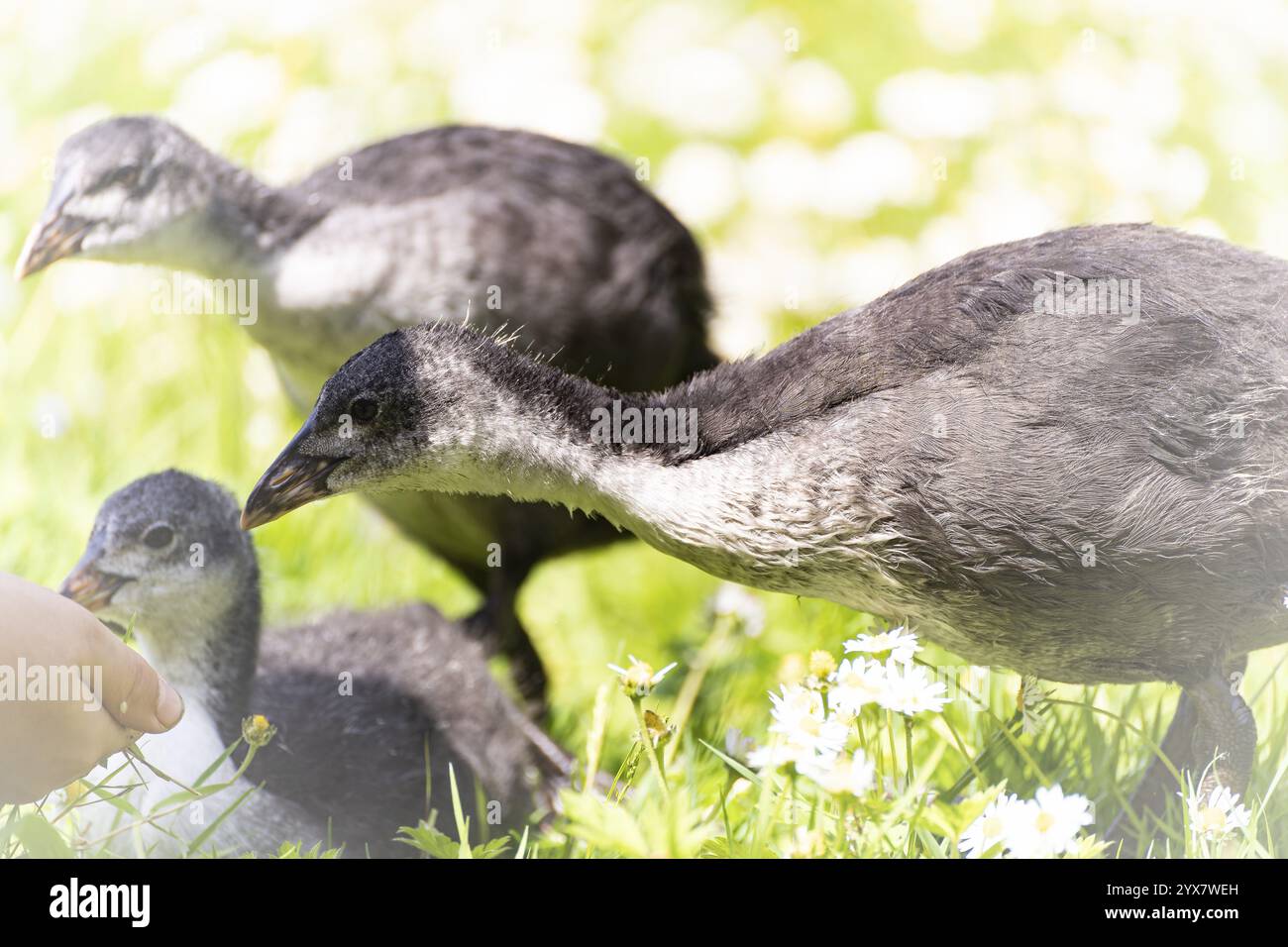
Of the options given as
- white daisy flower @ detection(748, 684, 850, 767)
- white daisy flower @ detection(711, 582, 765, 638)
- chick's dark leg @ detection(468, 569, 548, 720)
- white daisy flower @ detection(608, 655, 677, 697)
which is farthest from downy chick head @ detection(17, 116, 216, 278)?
white daisy flower @ detection(748, 684, 850, 767)

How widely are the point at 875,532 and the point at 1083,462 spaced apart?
353mm

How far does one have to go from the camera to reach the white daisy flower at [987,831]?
2184 mm

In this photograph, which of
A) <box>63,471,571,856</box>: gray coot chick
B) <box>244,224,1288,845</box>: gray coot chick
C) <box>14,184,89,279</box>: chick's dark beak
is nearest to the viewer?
<box>244,224,1288,845</box>: gray coot chick

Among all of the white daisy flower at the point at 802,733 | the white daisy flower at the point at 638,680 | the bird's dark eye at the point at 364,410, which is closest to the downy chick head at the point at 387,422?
the bird's dark eye at the point at 364,410

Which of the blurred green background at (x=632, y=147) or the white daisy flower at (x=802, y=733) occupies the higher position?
the blurred green background at (x=632, y=147)

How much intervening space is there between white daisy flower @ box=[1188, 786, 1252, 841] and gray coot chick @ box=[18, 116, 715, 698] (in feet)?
6.06

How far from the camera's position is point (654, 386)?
3891mm

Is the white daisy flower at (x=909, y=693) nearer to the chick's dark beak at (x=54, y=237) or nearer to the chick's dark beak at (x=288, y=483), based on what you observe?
the chick's dark beak at (x=288, y=483)

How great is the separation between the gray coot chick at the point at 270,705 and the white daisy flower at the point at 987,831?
1.18 m

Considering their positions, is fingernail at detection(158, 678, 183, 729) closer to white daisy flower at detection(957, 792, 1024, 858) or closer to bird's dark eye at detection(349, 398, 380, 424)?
bird's dark eye at detection(349, 398, 380, 424)

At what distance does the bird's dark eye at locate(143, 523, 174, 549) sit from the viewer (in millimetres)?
2941

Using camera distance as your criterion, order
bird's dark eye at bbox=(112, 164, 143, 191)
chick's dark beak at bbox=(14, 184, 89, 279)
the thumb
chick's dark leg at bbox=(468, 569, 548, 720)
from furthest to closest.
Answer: chick's dark leg at bbox=(468, 569, 548, 720)
bird's dark eye at bbox=(112, 164, 143, 191)
chick's dark beak at bbox=(14, 184, 89, 279)
the thumb

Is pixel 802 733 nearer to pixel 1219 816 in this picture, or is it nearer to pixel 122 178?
pixel 1219 816
